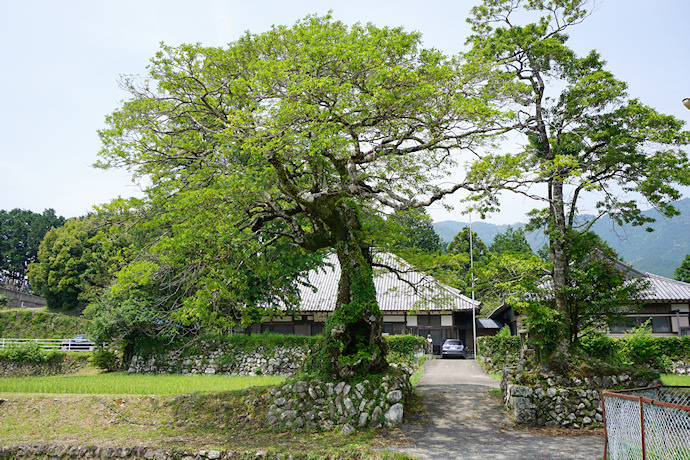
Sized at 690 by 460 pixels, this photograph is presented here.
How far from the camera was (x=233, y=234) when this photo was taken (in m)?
10.9

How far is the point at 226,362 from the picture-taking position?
20.7 meters

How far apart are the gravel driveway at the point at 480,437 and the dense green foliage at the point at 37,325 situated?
33463 millimetres

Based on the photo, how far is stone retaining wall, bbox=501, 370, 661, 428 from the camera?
32.6 feet

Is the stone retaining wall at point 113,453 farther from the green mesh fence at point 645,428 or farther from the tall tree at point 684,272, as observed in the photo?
the tall tree at point 684,272

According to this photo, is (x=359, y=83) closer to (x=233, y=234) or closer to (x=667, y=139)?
(x=233, y=234)

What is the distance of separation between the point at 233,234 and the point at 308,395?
4252 mm

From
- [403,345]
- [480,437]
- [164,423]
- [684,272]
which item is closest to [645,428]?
[480,437]

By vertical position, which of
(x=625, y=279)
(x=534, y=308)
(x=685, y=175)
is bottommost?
(x=534, y=308)

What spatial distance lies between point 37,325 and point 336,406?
3599 cm

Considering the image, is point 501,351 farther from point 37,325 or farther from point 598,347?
point 37,325

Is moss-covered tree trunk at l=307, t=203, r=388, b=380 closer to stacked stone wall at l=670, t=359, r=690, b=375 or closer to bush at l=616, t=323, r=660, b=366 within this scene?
bush at l=616, t=323, r=660, b=366

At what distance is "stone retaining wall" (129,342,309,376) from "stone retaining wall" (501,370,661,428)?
11945mm

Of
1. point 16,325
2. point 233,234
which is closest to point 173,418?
point 233,234

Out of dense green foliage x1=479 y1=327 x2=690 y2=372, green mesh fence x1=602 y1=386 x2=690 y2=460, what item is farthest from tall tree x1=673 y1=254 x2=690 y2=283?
green mesh fence x1=602 y1=386 x2=690 y2=460
